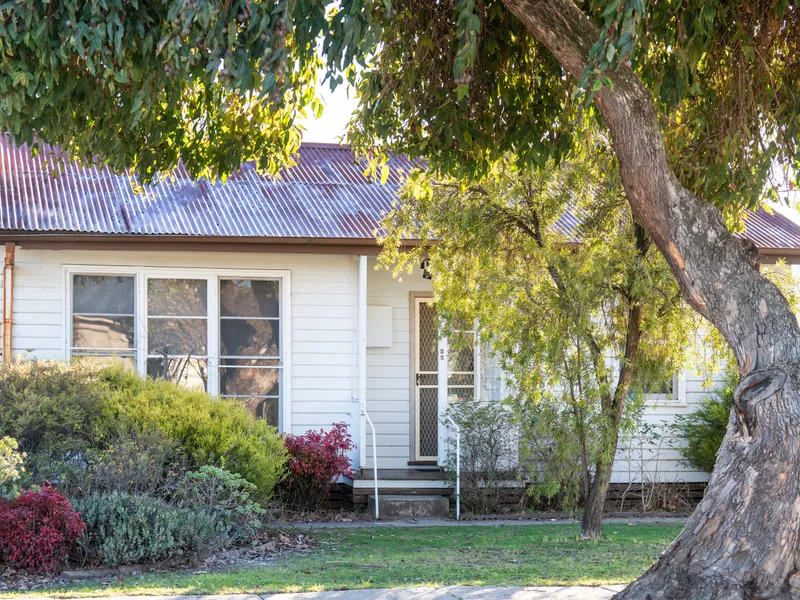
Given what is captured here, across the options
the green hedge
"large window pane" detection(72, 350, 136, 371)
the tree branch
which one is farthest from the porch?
the tree branch

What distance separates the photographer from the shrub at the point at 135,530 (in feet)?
26.9

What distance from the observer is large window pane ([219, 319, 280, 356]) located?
13.1 meters

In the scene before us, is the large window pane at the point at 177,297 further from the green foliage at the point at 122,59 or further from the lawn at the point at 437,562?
the green foliage at the point at 122,59

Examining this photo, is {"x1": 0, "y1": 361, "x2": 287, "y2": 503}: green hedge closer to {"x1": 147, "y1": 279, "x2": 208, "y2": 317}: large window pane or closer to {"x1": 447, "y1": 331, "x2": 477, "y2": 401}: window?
{"x1": 147, "y1": 279, "x2": 208, "y2": 317}: large window pane

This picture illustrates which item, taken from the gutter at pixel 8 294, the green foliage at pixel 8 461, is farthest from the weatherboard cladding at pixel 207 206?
the green foliage at pixel 8 461

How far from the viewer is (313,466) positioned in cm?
1230

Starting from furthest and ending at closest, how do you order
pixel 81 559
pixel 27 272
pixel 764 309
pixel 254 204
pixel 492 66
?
pixel 254 204, pixel 27 272, pixel 492 66, pixel 81 559, pixel 764 309

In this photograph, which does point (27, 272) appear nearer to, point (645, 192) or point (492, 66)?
point (492, 66)

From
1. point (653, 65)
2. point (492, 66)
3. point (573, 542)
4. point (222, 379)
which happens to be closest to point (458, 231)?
point (492, 66)

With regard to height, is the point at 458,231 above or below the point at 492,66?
below

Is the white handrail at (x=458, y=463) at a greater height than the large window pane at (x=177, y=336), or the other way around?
the large window pane at (x=177, y=336)

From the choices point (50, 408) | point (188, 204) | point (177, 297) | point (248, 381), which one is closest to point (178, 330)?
point (177, 297)

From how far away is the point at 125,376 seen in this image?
10.9 metres

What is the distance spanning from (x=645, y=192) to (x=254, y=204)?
7.89 metres
